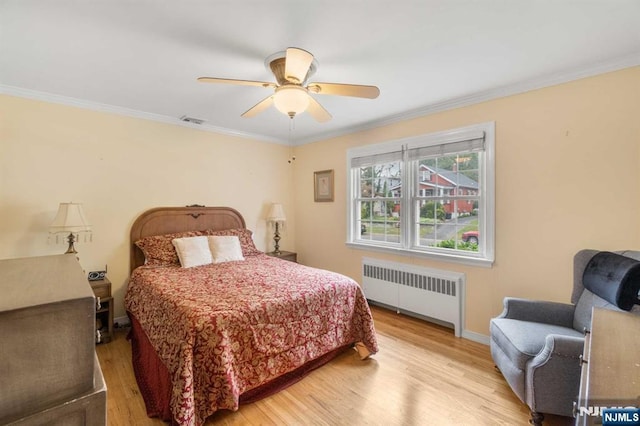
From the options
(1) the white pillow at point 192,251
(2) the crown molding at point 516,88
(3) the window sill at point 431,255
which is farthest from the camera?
(1) the white pillow at point 192,251

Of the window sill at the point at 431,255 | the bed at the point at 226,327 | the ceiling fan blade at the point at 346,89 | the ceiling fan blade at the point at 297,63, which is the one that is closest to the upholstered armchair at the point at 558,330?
the window sill at the point at 431,255

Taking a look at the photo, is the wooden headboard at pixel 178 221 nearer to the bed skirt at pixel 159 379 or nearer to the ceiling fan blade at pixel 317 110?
the bed skirt at pixel 159 379

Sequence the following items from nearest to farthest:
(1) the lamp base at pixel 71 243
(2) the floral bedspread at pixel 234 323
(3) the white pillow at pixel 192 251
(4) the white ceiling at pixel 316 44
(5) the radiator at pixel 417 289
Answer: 1. (4) the white ceiling at pixel 316 44
2. (2) the floral bedspread at pixel 234 323
3. (1) the lamp base at pixel 71 243
4. (5) the radiator at pixel 417 289
5. (3) the white pillow at pixel 192 251

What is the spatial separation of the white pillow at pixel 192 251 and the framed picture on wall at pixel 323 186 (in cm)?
185

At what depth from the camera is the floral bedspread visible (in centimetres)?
175

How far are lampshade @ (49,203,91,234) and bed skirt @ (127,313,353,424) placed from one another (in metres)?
1.03

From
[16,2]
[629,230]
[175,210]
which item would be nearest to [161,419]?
[175,210]

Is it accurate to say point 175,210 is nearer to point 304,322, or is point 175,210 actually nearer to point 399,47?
point 304,322

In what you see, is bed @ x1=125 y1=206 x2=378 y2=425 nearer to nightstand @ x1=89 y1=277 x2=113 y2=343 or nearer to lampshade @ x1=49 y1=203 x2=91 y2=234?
nightstand @ x1=89 y1=277 x2=113 y2=343

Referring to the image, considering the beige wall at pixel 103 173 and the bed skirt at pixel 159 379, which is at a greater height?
the beige wall at pixel 103 173

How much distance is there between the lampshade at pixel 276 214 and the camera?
430cm

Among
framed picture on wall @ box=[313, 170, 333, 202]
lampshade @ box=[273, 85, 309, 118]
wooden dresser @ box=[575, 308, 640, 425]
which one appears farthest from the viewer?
framed picture on wall @ box=[313, 170, 333, 202]

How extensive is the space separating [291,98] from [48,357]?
68.5 inches

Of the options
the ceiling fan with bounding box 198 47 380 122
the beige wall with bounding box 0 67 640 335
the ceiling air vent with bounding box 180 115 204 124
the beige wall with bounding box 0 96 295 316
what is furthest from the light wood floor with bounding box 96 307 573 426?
the ceiling air vent with bounding box 180 115 204 124
